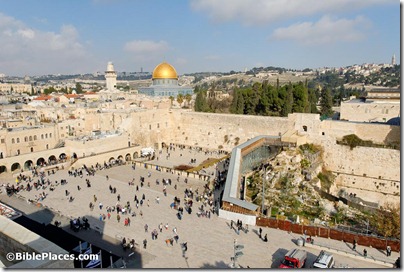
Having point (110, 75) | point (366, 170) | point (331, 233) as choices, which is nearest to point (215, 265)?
point (331, 233)

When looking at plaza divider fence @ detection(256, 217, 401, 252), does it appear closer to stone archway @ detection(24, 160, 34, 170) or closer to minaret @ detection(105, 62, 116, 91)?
stone archway @ detection(24, 160, 34, 170)

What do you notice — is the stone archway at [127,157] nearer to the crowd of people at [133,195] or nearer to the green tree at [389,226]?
the crowd of people at [133,195]

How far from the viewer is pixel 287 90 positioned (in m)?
30.4

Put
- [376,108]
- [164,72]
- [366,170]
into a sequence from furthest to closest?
[164,72], [376,108], [366,170]

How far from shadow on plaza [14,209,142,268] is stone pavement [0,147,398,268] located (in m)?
0.04

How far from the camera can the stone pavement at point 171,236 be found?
37.2 feet

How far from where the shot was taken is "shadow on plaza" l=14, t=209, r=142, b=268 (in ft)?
37.6

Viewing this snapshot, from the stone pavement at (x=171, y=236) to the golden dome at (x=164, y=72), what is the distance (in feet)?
106

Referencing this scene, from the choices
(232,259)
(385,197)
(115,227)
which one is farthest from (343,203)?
(115,227)

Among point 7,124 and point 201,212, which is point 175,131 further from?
point 201,212

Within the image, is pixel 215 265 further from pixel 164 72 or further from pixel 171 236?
pixel 164 72

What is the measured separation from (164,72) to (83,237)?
38736 mm

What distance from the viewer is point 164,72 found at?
49562 mm

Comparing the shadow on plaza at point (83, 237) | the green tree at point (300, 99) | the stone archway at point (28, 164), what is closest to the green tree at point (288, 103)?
the green tree at point (300, 99)
